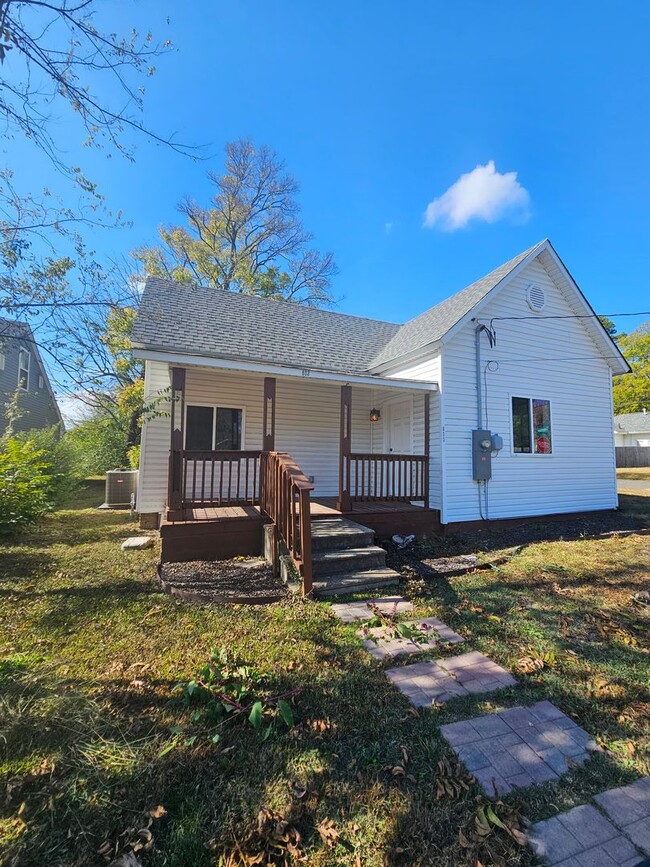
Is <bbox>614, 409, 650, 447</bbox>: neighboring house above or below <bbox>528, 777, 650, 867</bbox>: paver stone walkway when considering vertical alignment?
above

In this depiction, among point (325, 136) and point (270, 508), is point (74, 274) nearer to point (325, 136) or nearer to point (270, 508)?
point (270, 508)

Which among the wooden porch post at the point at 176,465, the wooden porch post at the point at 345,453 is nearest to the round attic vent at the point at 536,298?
the wooden porch post at the point at 345,453

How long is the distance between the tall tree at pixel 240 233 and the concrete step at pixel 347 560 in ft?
60.4

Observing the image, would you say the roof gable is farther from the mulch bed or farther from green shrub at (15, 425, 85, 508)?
green shrub at (15, 425, 85, 508)

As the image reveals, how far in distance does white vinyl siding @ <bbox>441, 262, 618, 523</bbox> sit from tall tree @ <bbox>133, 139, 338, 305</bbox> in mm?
15282

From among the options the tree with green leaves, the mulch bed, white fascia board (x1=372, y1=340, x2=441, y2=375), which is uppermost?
the tree with green leaves

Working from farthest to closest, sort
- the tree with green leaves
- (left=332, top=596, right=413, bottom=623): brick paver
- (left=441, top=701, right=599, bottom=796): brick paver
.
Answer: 1. the tree with green leaves
2. (left=332, top=596, right=413, bottom=623): brick paver
3. (left=441, top=701, right=599, bottom=796): brick paver

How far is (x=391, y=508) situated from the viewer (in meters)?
7.21

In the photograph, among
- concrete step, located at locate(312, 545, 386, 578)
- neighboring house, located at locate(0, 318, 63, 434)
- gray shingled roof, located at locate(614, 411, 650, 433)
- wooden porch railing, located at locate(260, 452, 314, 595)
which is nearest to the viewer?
wooden porch railing, located at locate(260, 452, 314, 595)

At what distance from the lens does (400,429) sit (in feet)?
30.4

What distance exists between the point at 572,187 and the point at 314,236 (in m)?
13.4

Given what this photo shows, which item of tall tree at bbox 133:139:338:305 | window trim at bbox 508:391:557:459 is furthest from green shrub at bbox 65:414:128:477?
window trim at bbox 508:391:557:459

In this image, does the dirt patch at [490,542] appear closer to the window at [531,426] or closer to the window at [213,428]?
the window at [531,426]

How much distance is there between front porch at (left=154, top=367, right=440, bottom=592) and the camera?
18.1 ft
